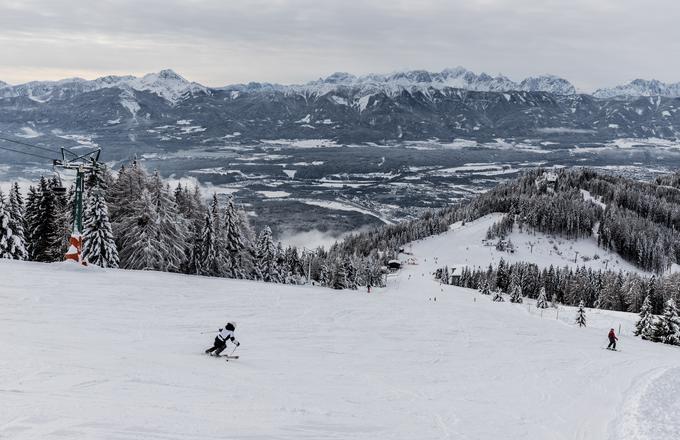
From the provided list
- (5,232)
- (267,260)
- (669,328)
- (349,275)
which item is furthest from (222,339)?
(349,275)

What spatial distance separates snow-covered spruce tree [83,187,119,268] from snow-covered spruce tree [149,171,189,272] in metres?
4.55

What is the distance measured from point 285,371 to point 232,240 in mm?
38713

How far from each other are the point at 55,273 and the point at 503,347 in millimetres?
28666

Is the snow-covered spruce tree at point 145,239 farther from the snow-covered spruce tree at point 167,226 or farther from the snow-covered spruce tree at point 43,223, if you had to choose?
the snow-covered spruce tree at point 43,223

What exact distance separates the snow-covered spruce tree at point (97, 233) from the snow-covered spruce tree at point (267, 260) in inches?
942

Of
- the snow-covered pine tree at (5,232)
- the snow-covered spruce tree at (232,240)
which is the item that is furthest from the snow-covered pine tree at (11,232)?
the snow-covered spruce tree at (232,240)

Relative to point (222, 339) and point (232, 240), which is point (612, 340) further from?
point (232, 240)

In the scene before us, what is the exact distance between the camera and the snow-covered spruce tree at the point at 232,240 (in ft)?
184

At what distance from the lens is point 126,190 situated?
51.9 metres

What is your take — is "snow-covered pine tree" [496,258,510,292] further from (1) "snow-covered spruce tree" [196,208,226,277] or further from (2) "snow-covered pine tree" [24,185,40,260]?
(2) "snow-covered pine tree" [24,185,40,260]

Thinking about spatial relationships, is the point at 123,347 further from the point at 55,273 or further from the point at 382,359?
the point at 55,273

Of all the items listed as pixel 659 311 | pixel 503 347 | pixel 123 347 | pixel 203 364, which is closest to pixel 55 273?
pixel 123 347

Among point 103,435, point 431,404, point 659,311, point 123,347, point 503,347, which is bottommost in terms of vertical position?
point 659,311

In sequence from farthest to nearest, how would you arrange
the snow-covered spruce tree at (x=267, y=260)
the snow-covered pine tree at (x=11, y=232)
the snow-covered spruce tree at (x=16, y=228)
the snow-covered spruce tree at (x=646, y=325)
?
the snow-covered spruce tree at (x=267, y=260)
the snow-covered spruce tree at (x=646, y=325)
the snow-covered spruce tree at (x=16, y=228)
the snow-covered pine tree at (x=11, y=232)
